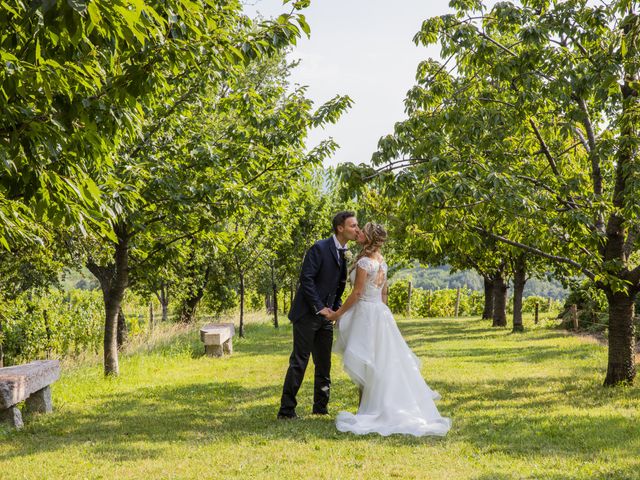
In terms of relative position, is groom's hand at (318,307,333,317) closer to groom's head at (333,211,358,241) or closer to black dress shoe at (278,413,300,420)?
groom's head at (333,211,358,241)

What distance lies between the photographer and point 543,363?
13383mm

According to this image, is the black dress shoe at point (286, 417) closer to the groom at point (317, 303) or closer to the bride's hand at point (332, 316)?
the groom at point (317, 303)

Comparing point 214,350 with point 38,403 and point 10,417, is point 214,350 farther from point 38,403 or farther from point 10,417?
point 10,417

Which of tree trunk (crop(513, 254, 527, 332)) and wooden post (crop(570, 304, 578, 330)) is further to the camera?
tree trunk (crop(513, 254, 527, 332))

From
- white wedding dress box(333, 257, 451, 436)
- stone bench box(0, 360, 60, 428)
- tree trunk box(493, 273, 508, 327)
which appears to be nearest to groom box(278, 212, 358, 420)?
white wedding dress box(333, 257, 451, 436)

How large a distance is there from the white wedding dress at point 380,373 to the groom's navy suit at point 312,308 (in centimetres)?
24

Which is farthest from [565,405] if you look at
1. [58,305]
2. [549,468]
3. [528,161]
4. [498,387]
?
[58,305]

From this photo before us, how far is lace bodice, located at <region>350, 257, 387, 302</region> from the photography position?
7.44 m

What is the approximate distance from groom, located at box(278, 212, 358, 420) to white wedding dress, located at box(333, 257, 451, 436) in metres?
0.24

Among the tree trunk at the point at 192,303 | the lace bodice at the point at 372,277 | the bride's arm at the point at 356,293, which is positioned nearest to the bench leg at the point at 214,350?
the bride's arm at the point at 356,293

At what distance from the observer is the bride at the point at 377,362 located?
22.6ft

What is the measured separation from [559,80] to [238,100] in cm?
531

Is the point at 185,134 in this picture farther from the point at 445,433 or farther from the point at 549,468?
the point at 549,468

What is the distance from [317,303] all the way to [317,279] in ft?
1.09
